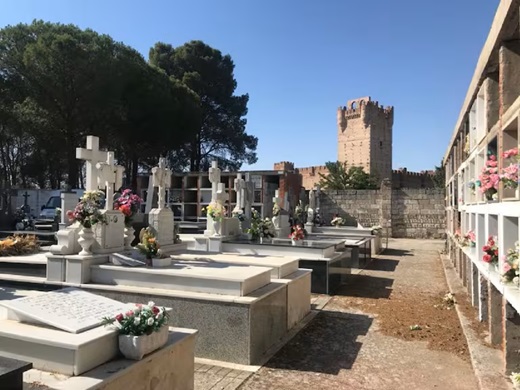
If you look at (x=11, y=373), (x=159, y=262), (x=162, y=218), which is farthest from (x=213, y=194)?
(x=11, y=373)

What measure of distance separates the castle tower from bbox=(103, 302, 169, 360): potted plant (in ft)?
139

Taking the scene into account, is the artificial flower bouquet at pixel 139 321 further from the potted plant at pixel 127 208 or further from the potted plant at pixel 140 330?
the potted plant at pixel 127 208

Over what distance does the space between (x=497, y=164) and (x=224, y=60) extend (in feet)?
104

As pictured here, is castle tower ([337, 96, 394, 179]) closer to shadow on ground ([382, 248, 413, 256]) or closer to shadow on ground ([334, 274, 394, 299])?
shadow on ground ([382, 248, 413, 256])

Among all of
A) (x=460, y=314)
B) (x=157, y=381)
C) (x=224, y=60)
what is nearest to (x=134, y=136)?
(x=224, y=60)

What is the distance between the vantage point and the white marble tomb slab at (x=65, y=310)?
3.08 meters

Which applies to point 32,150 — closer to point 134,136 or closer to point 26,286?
point 134,136

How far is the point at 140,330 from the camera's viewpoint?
117 inches

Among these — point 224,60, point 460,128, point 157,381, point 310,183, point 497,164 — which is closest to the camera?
point 157,381

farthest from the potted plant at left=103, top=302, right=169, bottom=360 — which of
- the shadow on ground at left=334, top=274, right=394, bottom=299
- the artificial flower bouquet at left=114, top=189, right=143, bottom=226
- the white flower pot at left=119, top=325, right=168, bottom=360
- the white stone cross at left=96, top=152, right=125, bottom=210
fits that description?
the shadow on ground at left=334, top=274, right=394, bottom=299

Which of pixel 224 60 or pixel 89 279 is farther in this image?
pixel 224 60

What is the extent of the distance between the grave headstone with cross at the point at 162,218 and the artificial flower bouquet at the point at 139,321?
3.93m

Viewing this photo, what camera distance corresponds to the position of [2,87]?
72.0 feet

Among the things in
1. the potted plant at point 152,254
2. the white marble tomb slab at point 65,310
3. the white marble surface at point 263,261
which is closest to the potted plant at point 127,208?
the white marble surface at point 263,261
